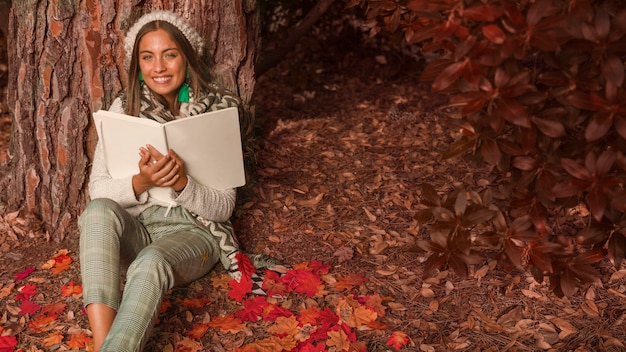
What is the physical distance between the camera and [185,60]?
301cm

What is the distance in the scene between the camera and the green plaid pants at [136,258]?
8.35 feet

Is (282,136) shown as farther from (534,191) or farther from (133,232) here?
(534,191)

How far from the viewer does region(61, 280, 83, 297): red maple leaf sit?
3152 millimetres

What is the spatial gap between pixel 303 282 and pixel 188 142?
87 centimetres

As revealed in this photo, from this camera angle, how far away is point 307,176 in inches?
160

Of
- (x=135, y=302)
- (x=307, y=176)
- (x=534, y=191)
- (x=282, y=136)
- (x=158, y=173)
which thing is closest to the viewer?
(x=534, y=191)

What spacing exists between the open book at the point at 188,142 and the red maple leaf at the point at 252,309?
54 cm

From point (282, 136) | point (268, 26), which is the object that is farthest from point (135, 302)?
point (268, 26)

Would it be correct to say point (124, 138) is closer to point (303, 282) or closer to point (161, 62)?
point (161, 62)

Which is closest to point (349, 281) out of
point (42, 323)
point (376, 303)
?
point (376, 303)

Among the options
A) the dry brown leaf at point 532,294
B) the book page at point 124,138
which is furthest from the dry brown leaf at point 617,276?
the book page at point 124,138

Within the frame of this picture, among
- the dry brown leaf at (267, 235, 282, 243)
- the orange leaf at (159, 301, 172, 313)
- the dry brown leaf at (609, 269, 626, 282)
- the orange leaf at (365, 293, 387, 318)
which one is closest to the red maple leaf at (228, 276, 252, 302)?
the orange leaf at (159, 301, 172, 313)

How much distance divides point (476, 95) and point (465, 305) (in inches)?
58.4

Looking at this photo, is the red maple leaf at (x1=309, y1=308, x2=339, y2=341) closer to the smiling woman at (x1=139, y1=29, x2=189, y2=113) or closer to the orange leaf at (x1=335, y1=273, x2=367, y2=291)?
the orange leaf at (x1=335, y1=273, x2=367, y2=291)
